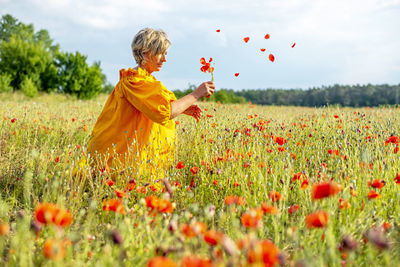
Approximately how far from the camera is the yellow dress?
289cm

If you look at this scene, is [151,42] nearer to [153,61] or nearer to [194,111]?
[153,61]

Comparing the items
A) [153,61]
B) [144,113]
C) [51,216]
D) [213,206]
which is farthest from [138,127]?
[51,216]

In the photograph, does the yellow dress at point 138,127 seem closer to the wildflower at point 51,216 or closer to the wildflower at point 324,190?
the wildflower at point 51,216

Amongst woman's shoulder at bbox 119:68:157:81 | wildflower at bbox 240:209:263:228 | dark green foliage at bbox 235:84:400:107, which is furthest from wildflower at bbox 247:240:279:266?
dark green foliage at bbox 235:84:400:107

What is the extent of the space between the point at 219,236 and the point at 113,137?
233 cm

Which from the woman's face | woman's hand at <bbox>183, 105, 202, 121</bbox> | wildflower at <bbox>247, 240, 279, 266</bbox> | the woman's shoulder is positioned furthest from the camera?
woman's hand at <bbox>183, 105, 202, 121</bbox>

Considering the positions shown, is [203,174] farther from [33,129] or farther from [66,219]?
[33,129]

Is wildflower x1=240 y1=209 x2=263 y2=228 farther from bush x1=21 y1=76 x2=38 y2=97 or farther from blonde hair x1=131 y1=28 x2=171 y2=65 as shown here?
bush x1=21 y1=76 x2=38 y2=97

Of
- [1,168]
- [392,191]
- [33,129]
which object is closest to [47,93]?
[33,129]

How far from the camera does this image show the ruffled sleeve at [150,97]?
2852 mm

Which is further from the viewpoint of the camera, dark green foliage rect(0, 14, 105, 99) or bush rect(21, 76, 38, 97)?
dark green foliage rect(0, 14, 105, 99)

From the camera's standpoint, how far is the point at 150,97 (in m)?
2.87

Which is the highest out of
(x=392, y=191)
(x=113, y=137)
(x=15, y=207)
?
(x=113, y=137)

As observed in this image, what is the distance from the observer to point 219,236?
4.12 ft
